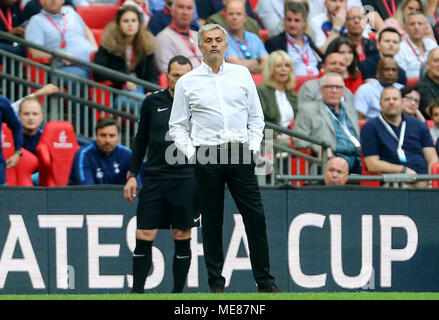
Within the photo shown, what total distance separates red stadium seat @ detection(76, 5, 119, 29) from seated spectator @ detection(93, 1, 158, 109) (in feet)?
4.01

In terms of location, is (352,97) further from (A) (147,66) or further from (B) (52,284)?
(B) (52,284)

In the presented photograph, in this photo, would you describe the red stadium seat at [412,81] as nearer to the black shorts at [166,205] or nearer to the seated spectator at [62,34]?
the seated spectator at [62,34]

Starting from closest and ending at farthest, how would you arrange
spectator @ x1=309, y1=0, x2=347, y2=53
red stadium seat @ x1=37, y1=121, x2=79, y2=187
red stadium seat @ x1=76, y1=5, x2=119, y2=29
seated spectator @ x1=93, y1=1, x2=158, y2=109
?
red stadium seat @ x1=37, y1=121, x2=79, y2=187
seated spectator @ x1=93, y1=1, x2=158, y2=109
red stadium seat @ x1=76, y1=5, x2=119, y2=29
spectator @ x1=309, y1=0, x2=347, y2=53

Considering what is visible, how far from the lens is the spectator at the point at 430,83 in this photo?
14.2m

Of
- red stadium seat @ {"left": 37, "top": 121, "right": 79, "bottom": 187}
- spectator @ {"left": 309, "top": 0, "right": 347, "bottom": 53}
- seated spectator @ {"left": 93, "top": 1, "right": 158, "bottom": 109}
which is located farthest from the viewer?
spectator @ {"left": 309, "top": 0, "right": 347, "bottom": 53}

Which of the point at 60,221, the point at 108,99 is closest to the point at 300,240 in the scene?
the point at 60,221

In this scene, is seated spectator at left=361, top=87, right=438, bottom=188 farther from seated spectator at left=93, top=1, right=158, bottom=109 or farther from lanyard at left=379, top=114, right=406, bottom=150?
seated spectator at left=93, top=1, right=158, bottom=109

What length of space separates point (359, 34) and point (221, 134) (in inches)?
274

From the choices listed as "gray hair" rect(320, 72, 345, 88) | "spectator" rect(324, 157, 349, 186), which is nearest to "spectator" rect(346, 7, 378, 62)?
"gray hair" rect(320, 72, 345, 88)

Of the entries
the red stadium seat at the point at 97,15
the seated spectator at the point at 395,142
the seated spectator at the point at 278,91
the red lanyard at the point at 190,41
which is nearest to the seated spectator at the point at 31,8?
the red stadium seat at the point at 97,15

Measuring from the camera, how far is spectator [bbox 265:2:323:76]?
14445mm

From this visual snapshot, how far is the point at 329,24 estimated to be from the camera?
15320 millimetres

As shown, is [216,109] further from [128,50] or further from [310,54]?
[310,54]

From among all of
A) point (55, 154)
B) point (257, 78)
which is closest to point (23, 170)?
point (55, 154)
